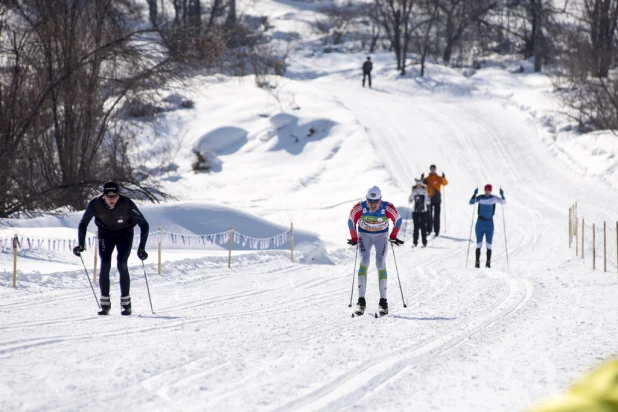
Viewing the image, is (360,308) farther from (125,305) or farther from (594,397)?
(594,397)

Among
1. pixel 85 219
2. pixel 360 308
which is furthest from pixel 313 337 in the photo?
pixel 85 219

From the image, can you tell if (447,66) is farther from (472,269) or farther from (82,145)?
(472,269)

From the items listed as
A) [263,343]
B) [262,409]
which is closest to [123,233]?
[263,343]

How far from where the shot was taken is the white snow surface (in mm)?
5812

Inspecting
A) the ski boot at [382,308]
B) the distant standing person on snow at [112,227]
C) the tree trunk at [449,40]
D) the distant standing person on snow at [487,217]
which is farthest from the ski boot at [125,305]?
A: the tree trunk at [449,40]

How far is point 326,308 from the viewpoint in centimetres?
1030

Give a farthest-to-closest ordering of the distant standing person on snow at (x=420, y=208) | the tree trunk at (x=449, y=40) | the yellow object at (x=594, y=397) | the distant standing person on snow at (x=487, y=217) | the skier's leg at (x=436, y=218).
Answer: the tree trunk at (x=449, y=40), the skier's leg at (x=436, y=218), the distant standing person on snow at (x=420, y=208), the distant standing person on snow at (x=487, y=217), the yellow object at (x=594, y=397)

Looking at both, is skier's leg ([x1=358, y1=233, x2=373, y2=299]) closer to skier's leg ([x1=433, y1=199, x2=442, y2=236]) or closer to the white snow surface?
the white snow surface

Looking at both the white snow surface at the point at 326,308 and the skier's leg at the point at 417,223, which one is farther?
the skier's leg at the point at 417,223

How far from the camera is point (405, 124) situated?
40.0 metres

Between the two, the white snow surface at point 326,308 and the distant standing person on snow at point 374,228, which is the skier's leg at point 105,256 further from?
the distant standing person on snow at point 374,228

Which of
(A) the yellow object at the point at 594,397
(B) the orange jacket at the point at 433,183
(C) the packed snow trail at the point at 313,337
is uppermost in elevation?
(B) the orange jacket at the point at 433,183

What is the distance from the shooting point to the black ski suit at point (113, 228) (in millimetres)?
9250

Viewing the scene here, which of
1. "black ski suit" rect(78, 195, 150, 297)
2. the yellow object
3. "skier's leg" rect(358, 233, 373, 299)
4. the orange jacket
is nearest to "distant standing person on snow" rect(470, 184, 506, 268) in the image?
the orange jacket
